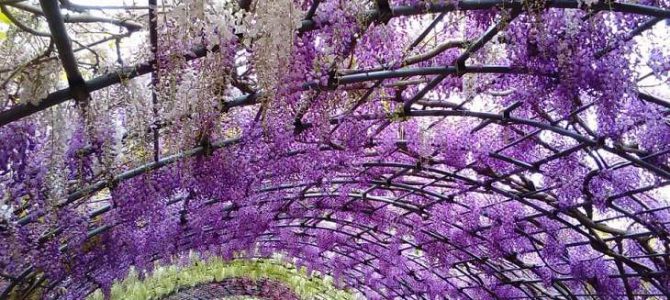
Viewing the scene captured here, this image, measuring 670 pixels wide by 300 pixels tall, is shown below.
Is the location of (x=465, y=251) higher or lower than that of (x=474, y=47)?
higher

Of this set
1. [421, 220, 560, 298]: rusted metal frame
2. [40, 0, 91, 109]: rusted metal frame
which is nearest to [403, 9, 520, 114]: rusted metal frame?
[40, 0, 91, 109]: rusted metal frame

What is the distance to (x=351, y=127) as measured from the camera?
15.0 ft

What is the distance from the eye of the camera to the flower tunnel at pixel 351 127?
8.11 ft

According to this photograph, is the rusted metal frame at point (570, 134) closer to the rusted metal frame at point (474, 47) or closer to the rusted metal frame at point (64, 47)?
the rusted metal frame at point (474, 47)

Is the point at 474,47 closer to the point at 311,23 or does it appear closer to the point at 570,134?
the point at 311,23

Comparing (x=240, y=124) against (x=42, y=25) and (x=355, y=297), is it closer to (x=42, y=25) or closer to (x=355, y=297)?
(x=42, y=25)

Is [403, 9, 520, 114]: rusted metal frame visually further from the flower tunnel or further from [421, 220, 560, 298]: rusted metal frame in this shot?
[421, 220, 560, 298]: rusted metal frame

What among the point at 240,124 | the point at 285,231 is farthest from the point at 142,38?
the point at 285,231

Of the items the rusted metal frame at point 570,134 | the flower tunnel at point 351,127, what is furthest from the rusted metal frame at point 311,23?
the rusted metal frame at point 570,134

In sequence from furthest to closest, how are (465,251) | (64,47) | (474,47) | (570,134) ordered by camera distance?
(465,251)
(570,134)
(474,47)
(64,47)

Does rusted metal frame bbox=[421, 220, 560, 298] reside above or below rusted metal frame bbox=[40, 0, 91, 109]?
above

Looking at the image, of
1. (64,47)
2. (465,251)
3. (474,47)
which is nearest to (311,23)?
(474,47)

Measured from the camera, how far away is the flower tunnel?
8.11 ft

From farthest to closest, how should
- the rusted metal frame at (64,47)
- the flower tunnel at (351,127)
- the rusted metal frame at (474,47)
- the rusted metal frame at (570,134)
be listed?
the rusted metal frame at (570,134) < the rusted metal frame at (474,47) < the flower tunnel at (351,127) < the rusted metal frame at (64,47)
